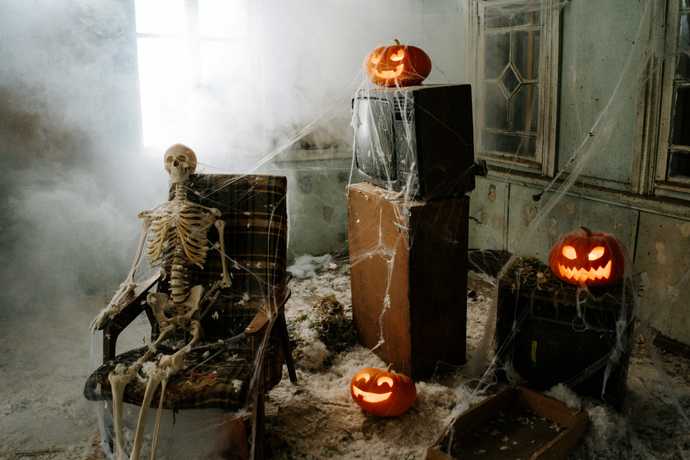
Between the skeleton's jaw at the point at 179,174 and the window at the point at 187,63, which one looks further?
the window at the point at 187,63

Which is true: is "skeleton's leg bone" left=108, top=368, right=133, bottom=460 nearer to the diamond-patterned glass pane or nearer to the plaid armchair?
the plaid armchair

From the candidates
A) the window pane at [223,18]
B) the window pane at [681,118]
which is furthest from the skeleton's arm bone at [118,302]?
the window pane at [681,118]

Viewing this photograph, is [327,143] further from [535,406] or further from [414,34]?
[535,406]

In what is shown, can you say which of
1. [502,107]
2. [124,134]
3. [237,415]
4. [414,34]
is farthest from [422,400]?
[414,34]

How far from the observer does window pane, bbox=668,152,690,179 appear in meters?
4.29

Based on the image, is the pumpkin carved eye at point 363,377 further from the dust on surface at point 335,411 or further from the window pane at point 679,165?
the window pane at point 679,165

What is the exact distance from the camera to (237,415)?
2986mm

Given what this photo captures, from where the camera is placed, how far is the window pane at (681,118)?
4.23 meters

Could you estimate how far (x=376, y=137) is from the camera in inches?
160

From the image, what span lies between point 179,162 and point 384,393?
181cm

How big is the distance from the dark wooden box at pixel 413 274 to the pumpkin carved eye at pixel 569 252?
1.98 ft

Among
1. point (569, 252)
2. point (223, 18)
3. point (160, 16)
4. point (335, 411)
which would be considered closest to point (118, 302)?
point (335, 411)

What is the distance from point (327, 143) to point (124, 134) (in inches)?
77.3

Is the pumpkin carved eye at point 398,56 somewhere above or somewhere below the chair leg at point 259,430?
above
